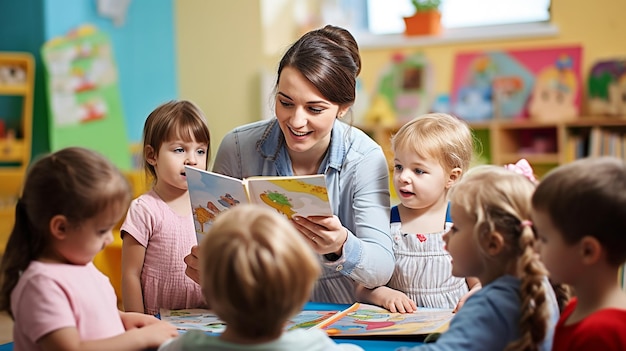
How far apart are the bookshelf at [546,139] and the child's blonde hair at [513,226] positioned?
9.71 ft

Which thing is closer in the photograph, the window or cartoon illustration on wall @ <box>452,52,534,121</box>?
cartoon illustration on wall @ <box>452,52,534,121</box>

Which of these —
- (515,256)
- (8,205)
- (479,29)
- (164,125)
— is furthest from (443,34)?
(515,256)

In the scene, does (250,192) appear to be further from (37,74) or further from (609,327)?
(37,74)

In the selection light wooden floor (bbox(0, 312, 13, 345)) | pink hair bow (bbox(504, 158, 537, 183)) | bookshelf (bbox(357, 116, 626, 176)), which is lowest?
light wooden floor (bbox(0, 312, 13, 345))

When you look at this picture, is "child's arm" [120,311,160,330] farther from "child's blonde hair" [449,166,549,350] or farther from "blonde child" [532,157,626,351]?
"blonde child" [532,157,626,351]

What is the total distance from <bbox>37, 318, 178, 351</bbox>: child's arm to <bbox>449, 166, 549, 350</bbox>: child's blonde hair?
0.57 meters

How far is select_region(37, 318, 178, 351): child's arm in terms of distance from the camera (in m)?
1.29

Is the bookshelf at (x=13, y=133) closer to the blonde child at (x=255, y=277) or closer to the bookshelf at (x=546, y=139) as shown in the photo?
the bookshelf at (x=546, y=139)

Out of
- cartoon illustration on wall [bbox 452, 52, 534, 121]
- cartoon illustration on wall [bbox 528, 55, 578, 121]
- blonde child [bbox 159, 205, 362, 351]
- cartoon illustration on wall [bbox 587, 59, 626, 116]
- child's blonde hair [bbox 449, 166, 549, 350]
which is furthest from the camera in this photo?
cartoon illustration on wall [bbox 452, 52, 534, 121]

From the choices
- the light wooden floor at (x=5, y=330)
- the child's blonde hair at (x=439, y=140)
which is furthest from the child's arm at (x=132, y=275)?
the light wooden floor at (x=5, y=330)

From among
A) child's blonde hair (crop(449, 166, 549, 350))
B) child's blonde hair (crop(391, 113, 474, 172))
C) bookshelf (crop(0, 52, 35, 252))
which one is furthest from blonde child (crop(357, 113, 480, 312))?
bookshelf (crop(0, 52, 35, 252))

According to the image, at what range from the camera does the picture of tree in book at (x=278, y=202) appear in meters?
1.69

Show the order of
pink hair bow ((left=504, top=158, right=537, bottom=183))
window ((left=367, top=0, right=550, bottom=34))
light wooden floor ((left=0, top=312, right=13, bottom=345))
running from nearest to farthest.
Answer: pink hair bow ((left=504, top=158, right=537, bottom=183)), light wooden floor ((left=0, top=312, right=13, bottom=345)), window ((left=367, top=0, right=550, bottom=34))

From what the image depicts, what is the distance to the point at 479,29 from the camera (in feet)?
16.5
